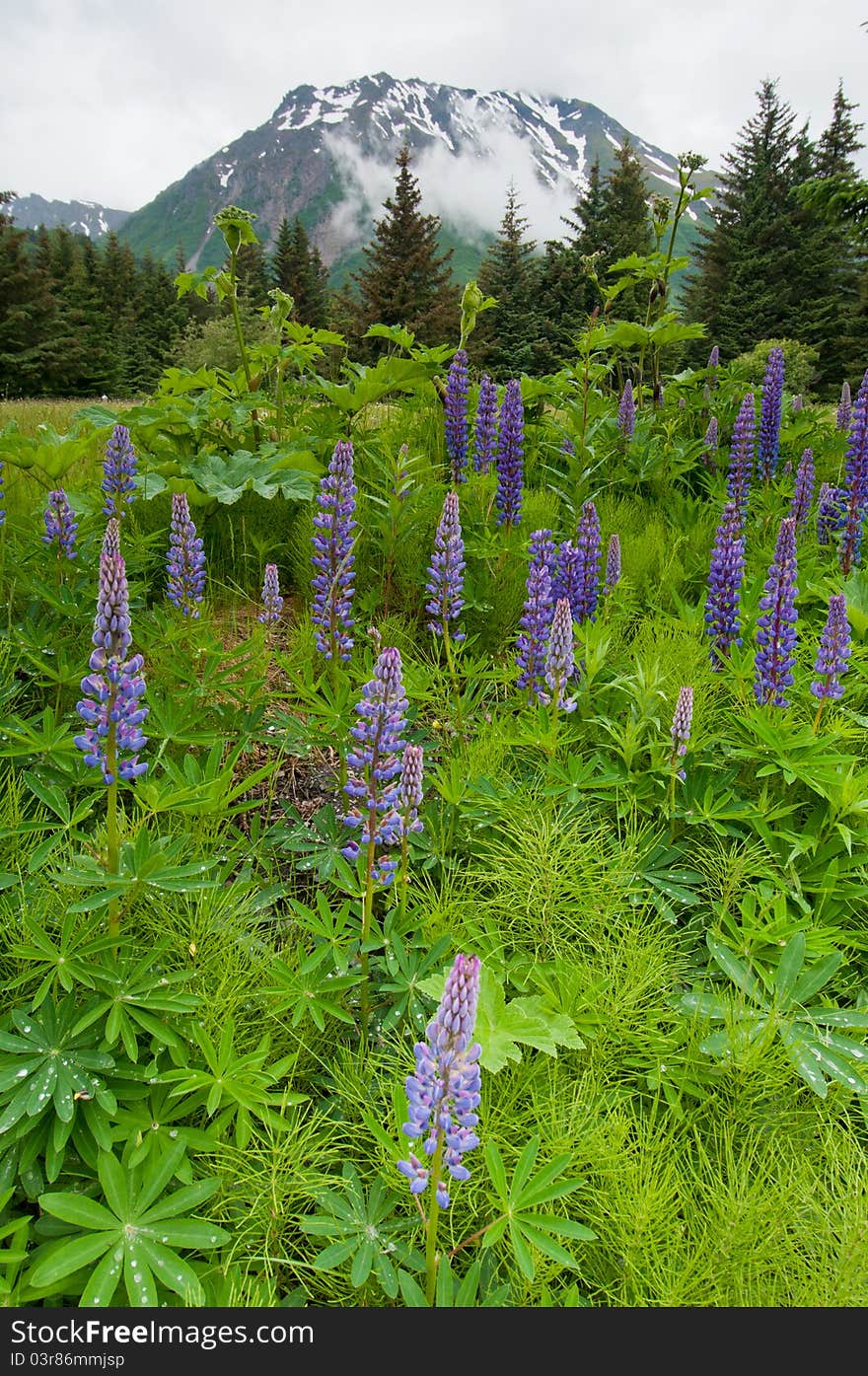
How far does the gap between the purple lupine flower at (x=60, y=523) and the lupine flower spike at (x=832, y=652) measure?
299 centimetres

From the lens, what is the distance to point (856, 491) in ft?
13.0

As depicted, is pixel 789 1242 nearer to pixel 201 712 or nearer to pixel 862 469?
pixel 201 712

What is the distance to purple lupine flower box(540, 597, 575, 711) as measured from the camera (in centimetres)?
241

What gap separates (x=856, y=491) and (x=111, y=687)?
12.7 ft

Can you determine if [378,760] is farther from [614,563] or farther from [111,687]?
[614,563]

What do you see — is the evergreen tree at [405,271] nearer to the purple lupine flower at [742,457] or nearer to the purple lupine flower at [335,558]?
the purple lupine flower at [742,457]

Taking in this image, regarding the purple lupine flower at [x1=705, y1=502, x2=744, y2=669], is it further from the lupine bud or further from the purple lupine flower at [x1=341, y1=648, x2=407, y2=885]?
the lupine bud

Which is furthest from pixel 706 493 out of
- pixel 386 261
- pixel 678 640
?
pixel 386 261

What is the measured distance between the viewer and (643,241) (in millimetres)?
28906

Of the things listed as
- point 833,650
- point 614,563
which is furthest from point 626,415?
point 833,650

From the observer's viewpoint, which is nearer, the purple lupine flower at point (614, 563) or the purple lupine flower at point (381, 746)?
the purple lupine flower at point (381, 746)

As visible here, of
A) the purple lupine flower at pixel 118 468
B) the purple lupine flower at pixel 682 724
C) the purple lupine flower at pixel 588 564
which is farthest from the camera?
the purple lupine flower at pixel 118 468

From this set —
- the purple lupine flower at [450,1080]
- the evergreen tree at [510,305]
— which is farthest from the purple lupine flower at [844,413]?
the evergreen tree at [510,305]

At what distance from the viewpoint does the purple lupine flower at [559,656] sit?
241 cm
